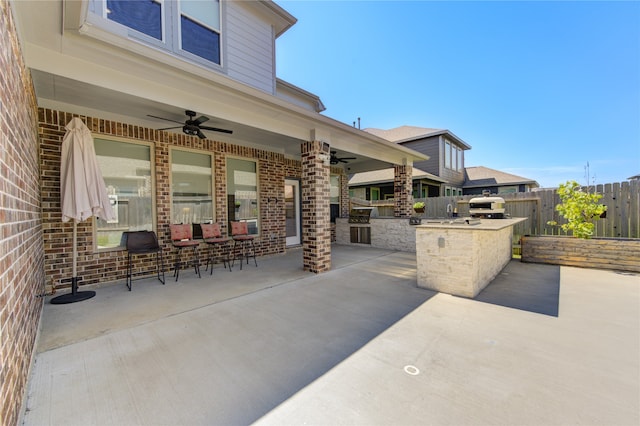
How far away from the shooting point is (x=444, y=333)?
2740mm

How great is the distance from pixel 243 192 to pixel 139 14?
4.15 metres

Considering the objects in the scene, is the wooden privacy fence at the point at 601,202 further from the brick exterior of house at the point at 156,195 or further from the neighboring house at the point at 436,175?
the neighboring house at the point at 436,175

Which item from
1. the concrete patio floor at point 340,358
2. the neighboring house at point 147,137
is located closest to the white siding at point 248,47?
the neighboring house at point 147,137

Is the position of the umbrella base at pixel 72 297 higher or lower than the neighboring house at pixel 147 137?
lower

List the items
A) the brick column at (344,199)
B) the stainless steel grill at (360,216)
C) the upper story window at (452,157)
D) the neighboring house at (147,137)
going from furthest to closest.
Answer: the upper story window at (452,157) → the brick column at (344,199) → the stainless steel grill at (360,216) → the neighboring house at (147,137)

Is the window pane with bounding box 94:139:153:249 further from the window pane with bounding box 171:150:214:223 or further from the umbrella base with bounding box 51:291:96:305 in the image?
the umbrella base with bounding box 51:291:96:305

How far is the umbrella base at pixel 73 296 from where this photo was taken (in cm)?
371

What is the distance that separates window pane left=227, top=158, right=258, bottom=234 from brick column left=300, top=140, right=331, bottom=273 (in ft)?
6.52

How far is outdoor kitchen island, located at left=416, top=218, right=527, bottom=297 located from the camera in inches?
152

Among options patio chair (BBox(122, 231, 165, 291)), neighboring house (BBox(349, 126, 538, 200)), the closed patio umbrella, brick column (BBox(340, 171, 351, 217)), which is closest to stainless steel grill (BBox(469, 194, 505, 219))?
brick column (BBox(340, 171, 351, 217))

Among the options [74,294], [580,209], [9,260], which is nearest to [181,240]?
[74,294]

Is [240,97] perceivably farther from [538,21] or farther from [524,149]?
[524,149]

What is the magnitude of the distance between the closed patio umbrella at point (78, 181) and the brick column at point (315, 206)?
3.39 meters

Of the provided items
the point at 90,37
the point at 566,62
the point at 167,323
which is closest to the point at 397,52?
the point at 566,62
